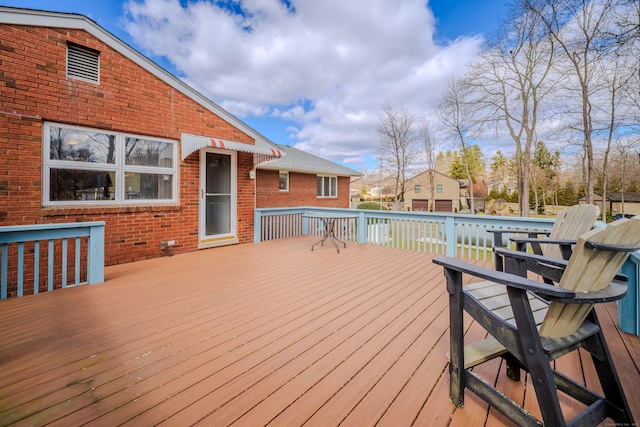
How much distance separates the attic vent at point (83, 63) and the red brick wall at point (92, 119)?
0.08m

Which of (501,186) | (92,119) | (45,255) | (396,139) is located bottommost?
(45,255)

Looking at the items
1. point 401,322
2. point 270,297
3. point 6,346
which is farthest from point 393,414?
point 6,346

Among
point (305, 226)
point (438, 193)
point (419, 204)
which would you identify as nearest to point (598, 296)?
point (305, 226)

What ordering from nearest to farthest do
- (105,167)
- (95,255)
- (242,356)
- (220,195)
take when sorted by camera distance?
(242,356)
(95,255)
(105,167)
(220,195)

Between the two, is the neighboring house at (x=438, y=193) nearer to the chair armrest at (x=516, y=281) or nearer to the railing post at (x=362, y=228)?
the railing post at (x=362, y=228)

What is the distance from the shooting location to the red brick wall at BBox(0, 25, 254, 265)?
4012 millimetres

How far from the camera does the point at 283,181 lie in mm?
13555

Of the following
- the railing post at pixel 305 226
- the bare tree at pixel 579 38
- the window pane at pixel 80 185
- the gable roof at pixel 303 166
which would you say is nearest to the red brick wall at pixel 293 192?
the gable roof at pixel 303 166

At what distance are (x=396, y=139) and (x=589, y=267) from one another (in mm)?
23887

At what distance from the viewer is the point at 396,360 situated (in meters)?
2.12

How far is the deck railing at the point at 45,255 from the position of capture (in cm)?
329

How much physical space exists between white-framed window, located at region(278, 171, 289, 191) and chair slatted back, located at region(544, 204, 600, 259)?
11.4m

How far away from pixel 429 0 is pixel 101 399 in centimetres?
1229

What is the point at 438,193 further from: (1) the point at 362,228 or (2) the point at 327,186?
(1) the point at 362,228
